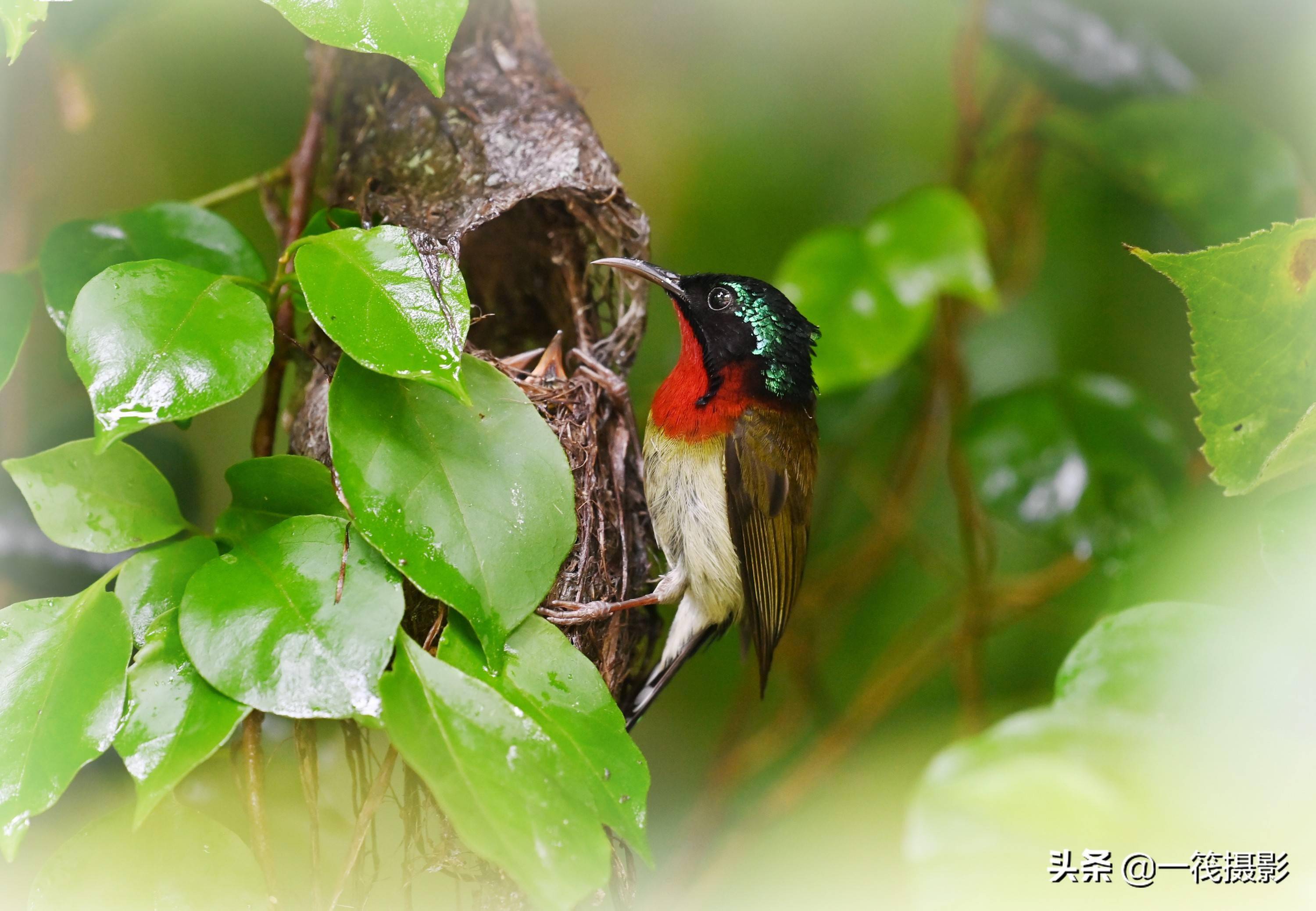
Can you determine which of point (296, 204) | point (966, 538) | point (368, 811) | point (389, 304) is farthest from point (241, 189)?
point (966, 538)

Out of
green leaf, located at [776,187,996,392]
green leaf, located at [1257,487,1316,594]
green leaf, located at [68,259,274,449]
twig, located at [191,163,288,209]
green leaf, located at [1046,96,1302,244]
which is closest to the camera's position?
green leaf, located at [68,259,274,449]

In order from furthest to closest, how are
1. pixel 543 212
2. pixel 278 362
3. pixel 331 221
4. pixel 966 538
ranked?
pixel 966 538, pixel 543 212, pixel 278 362, pixel 331 221

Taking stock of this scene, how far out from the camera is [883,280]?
220cm

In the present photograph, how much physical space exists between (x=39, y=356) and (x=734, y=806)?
93.6 inches

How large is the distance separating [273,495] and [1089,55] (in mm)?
2203

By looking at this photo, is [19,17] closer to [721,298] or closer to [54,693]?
[54,693]

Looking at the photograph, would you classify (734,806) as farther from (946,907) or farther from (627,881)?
(946,907)

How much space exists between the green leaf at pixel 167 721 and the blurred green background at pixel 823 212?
124cm

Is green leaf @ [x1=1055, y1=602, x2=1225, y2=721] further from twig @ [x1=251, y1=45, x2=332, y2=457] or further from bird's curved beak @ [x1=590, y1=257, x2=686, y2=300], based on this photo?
twig @ [x1=251, y1=45, x2=332, y2=457]

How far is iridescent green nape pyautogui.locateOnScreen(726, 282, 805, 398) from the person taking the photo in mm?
1916

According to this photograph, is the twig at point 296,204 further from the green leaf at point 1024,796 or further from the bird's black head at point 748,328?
the green leaf at point 1024,796

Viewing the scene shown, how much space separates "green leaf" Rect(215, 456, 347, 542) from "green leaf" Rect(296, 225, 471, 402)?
0.22 m

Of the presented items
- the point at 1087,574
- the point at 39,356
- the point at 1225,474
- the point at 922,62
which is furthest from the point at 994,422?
the point at 39,356

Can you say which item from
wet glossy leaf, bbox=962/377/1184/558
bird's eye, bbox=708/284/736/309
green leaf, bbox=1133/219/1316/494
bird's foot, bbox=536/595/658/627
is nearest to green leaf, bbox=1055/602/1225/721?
green leaf, bbox=1133/219/1316/494
